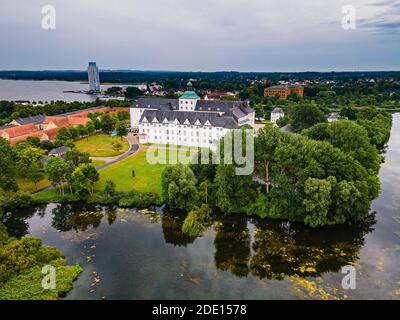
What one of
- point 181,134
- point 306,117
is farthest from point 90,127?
point 306,117

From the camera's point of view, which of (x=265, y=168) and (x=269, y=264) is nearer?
(x=269, y=264)

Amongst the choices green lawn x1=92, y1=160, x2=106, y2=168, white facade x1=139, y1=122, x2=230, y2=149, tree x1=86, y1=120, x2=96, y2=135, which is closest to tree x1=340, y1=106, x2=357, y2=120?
white facade x1=139, y1=122, x2=230, y2=149

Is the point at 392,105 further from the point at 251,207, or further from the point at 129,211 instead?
the point at 129,211

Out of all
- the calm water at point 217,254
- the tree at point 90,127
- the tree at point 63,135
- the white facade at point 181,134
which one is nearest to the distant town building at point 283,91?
the white facade at point 181,134

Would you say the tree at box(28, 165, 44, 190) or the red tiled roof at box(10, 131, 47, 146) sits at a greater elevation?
the red tiled roof at box(10, 131, 47, 146)

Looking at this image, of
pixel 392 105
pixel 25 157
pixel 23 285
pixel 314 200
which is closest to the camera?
pixel 23 285

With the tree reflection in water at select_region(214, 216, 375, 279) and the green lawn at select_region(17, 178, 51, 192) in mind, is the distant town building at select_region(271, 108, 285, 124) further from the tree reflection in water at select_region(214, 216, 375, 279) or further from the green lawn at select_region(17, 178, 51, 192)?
the green lawn at select_region(17, 178, 51, 192)
